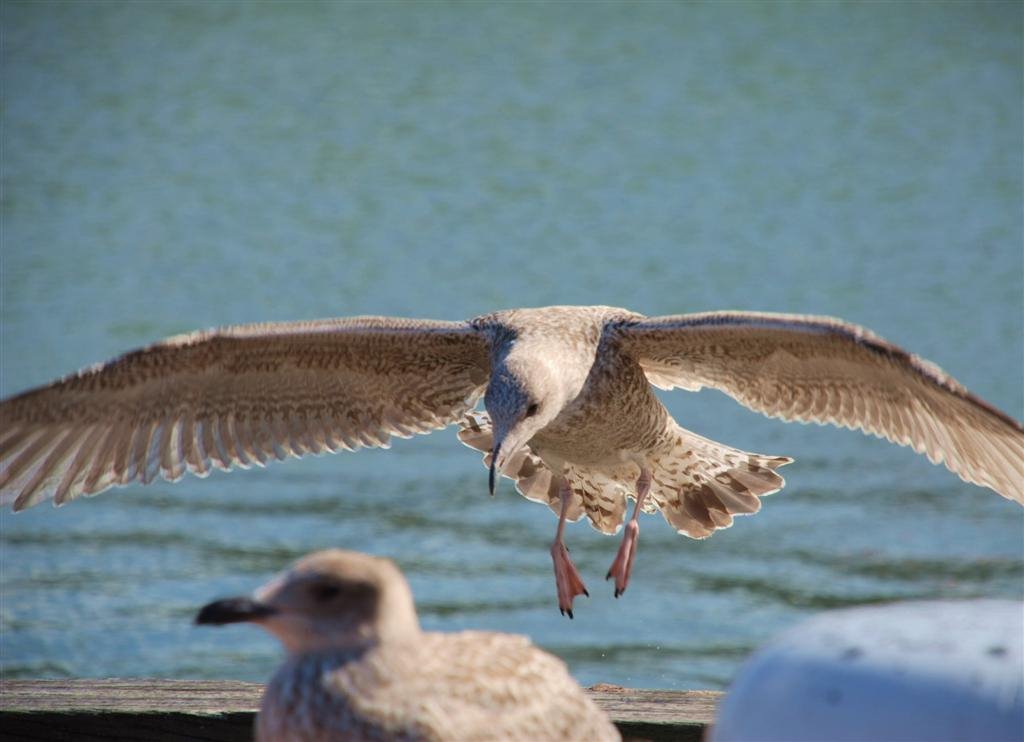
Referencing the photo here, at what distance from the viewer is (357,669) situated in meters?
3.23

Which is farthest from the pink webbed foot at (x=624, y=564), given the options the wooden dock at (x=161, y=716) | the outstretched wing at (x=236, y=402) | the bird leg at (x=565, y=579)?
the wooden dock at (x=161, y=716)

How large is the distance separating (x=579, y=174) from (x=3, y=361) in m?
7.09

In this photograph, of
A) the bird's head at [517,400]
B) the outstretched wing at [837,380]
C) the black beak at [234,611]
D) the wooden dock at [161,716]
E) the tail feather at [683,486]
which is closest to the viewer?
the black beak at [234,611]

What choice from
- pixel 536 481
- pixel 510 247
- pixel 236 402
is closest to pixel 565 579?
pixel 536 481

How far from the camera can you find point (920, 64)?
2403 centimetres

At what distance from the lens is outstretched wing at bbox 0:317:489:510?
5875 mm

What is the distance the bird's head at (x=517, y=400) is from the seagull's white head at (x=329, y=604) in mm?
2345

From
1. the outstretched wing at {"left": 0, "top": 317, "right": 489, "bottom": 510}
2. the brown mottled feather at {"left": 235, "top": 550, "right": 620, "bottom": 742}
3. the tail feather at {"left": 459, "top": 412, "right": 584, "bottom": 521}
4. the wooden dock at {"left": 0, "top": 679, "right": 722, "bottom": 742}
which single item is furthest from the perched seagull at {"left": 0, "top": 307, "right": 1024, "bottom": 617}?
the brown mottled feather at {"left": 235, "top": 550, "right": 620, "bottom": 742}

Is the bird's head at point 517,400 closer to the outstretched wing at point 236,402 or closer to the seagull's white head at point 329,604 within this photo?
the outstretched wing at point 236,402

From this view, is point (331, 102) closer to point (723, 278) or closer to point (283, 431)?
point (723, 278)

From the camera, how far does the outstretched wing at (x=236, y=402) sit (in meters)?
5.88

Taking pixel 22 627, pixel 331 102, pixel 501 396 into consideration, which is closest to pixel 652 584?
pixel 22 627

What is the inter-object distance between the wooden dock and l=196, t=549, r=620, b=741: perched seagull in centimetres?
140

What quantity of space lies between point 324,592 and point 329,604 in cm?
2
